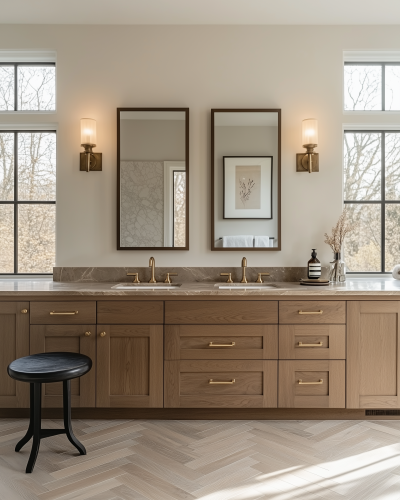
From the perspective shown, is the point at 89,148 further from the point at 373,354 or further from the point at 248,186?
the point at 373,354

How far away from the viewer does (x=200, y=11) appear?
3010 mm

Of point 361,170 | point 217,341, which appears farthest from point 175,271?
point 361,170

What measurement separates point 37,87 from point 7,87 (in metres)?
0.24

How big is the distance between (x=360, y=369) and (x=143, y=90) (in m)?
2.55

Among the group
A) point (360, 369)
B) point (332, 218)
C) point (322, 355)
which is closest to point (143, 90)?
point (332, 218)

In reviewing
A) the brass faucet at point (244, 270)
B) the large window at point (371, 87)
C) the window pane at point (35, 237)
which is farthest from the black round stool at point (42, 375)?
the large window at point (371, 87)

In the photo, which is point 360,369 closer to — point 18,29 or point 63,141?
point 63,141

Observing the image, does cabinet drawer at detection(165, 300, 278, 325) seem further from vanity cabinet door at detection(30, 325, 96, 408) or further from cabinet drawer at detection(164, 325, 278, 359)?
vanity cabinet door at detection(30, 325, 96, 408)

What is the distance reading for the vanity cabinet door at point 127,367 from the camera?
2635 millimetres

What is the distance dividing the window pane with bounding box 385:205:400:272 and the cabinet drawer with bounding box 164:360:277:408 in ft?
4.64

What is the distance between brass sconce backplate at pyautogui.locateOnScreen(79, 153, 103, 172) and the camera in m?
3.17

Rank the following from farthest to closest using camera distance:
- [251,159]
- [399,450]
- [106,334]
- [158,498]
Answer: [251,159] → [106,334] → [399,450] → [158,498]

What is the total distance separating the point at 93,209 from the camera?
3.21 m

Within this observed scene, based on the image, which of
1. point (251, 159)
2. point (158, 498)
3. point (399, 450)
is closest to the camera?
point (158, 498)
